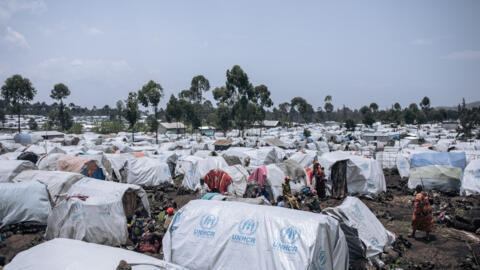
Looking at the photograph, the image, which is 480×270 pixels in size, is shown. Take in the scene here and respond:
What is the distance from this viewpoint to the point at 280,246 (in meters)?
4.86

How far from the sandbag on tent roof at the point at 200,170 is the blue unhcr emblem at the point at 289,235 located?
976 cm

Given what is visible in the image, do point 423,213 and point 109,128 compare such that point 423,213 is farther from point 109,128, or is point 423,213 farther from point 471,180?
point 109,128

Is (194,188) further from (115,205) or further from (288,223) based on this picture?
(288,223)

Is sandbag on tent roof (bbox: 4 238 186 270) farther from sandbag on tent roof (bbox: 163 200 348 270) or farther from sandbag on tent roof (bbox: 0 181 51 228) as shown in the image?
sandbag on tent roof (bbox: 0 181 51 228)

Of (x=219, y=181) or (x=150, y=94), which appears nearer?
(x=219, y=181)

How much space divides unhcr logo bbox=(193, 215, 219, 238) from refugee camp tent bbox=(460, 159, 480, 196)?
39.3 feet

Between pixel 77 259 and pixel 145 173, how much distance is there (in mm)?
11661

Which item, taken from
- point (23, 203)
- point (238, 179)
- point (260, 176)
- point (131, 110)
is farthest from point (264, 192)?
point (131, 110)

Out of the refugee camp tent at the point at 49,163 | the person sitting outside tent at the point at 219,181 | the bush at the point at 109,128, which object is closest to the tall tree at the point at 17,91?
the bush at the point at 109,128

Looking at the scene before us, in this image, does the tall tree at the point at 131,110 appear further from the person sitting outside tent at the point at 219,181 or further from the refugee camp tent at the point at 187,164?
the person sitting outside tent at the point at 219,181

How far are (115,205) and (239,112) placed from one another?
1457 inches

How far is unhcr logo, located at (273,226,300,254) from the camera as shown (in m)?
4.76

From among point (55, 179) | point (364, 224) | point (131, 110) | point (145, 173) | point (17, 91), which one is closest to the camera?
point (364, 224)

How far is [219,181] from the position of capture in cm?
1192
